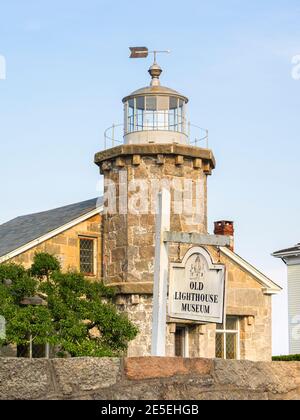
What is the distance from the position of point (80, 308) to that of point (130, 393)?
18.9 meters

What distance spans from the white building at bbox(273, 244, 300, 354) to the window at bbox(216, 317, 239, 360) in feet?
35.5

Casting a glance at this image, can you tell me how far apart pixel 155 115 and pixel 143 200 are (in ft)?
10.5

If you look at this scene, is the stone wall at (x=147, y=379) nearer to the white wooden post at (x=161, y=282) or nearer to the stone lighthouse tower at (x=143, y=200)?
the white wooden post at (x=161, y=282)

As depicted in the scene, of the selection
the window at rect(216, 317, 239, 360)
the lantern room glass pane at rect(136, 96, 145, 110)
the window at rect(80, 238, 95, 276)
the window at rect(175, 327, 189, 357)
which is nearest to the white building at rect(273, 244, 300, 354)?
the window at rect(216, 317, 239, 360)

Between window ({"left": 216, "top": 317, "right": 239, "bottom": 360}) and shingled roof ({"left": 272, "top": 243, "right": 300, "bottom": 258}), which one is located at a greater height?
shingled roof ({"left": 272, "top": 243, "right": 300, "bottom": 258})

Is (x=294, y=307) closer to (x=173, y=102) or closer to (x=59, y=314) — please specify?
(x=173, y=102)

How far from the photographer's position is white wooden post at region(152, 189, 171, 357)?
1308cm

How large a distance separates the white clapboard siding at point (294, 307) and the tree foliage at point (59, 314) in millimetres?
17153

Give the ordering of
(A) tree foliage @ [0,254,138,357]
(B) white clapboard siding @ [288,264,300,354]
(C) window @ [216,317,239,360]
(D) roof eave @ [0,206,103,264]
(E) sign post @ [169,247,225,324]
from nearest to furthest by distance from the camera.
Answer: (E) sign post @ [169,247,225,324] → (A) tree foliage @ [0,254,138,357] → (D) roof eave @ [0,206,103,264] → (C) window @ [216,317,239,360] → (B) white clapboard siding @ [288,264,300,354]

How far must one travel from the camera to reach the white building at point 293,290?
141ft

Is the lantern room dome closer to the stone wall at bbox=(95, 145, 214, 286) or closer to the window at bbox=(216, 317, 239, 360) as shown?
the stone wall at bbox=(95, 145, 214, 286)

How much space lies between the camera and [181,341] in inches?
1212

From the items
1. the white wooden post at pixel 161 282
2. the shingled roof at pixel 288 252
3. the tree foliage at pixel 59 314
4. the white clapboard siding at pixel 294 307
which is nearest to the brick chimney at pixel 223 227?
the shingled roof at pixel 288 252

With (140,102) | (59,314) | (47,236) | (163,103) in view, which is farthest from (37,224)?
(59,314)
